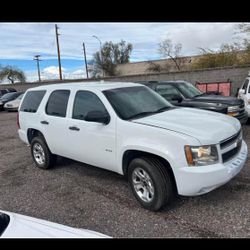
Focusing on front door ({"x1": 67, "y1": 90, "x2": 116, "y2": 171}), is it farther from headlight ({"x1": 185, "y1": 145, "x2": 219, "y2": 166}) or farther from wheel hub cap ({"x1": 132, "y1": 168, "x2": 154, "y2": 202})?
headlight ({"x1": 185, "y1": 145, "x2": 219, "y2": 166})

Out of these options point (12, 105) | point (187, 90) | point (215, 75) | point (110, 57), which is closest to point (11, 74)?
point (110, 57)

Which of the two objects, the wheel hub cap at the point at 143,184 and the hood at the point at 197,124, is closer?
the hood at the point at 197,124

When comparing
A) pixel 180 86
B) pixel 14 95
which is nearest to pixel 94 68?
pixel 14 95

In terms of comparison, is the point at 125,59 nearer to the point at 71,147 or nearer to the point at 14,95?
the point at 14,95

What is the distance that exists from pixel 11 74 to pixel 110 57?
81.2 ft

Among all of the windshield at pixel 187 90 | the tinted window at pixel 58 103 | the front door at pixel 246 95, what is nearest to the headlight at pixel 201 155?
the tinted window at pixel 58 103

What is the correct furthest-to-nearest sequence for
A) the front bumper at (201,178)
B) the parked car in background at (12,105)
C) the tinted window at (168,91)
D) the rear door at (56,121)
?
1. the parked car in background at (12,105)
2. the tinted window at (168,91)
3. the rear door at (56,121)
4. the front bumper at (201,178)

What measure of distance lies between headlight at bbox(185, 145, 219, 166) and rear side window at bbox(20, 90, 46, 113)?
368cm

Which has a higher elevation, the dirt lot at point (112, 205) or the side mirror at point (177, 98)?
the side mirror at point (177, 98)

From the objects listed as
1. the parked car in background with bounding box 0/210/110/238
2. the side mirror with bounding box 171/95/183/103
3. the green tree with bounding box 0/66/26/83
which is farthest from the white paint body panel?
the green tree with bounding box 0/66/26/83

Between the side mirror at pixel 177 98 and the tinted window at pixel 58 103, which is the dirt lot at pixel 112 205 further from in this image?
the side mirror at pixel 177 98

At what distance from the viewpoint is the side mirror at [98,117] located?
4031 mm

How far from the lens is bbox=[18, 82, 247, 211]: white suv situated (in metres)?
3.31
